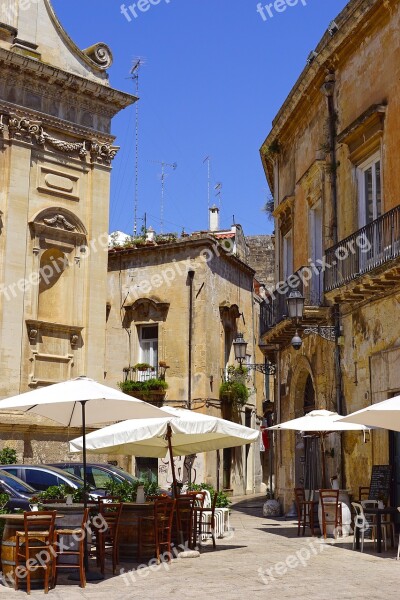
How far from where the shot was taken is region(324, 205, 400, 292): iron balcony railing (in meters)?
14.0

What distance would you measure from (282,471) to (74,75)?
12.1 m

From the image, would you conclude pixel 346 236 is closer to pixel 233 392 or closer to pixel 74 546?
pixel 74 546

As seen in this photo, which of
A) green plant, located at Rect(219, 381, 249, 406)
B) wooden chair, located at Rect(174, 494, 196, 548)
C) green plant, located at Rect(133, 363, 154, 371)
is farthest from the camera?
green plant, located at Rect(219, 381, 249, 406)

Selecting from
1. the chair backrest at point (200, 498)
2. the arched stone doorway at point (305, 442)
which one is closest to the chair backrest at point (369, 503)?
the chair backrest at point (200, 498)

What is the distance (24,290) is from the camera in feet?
73.1

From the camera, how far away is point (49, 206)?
23.3 metres

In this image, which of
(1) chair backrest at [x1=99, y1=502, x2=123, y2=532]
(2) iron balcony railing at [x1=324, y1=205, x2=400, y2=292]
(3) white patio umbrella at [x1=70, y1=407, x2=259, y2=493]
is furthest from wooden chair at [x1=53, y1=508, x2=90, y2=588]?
(2) iron balcony railing at [x1=324, y1=205, x2=400, y2=292]

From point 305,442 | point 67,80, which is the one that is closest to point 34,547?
point 305,442

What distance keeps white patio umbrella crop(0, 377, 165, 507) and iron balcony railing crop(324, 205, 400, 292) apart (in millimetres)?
5246

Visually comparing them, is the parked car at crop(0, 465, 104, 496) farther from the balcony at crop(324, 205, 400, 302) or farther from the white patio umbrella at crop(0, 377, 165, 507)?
the balcony at crop(324, 205, 400, 302)

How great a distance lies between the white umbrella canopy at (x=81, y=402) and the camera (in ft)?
33.1

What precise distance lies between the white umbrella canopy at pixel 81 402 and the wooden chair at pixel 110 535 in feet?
3.94

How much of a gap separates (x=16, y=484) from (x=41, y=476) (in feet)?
2.63

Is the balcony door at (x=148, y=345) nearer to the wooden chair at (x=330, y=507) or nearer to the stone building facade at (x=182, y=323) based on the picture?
the stone building facade at (x=182, y=323)
